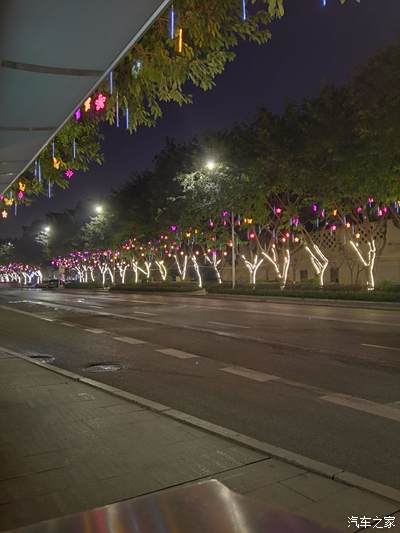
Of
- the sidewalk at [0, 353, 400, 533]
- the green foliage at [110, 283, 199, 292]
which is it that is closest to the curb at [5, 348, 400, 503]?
the sidewalk at [0, 353, 400, 533]

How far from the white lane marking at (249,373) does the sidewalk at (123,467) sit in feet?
9.96

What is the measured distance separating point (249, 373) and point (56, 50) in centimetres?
712

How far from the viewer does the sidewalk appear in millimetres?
4238

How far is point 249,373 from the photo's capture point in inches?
398

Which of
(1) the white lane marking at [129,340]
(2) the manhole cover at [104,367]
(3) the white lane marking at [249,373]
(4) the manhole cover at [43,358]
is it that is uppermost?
(1) the white lane marking at [129,340]

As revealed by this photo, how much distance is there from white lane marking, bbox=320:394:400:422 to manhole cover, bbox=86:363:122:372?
447 cm

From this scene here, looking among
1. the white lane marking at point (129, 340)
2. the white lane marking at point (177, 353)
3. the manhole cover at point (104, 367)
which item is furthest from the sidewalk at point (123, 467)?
the white lane marking at point (129, 340)

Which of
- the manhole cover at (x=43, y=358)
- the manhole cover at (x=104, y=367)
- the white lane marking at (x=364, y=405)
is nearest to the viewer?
the white lane marking at (x=364, y=405)

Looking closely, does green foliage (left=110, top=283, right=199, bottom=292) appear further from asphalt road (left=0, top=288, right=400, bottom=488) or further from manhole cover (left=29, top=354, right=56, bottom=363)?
manhole cover (left=29, top=354, right=56, bottom=363)

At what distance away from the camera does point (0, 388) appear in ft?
27.7

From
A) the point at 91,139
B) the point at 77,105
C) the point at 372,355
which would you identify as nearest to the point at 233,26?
the point at 77,105

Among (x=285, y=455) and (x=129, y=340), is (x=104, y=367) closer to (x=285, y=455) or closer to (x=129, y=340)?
(x=129, y=340)

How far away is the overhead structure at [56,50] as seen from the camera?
12.0ft

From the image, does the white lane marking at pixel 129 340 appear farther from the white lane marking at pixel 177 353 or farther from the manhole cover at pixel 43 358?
the manhole cover at pixel 43 358
